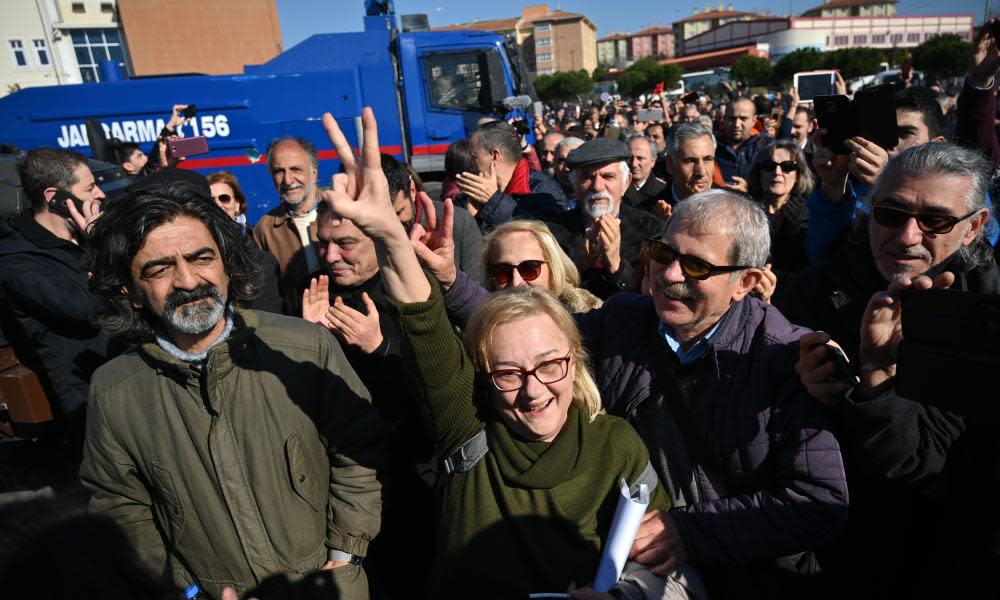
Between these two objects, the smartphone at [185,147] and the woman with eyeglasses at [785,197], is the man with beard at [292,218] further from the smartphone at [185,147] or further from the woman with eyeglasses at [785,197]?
the woman with eyeglasses at [785,197]

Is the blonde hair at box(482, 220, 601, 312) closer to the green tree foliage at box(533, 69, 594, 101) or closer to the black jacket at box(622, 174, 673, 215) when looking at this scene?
the black jacket at box(622, 174, 673, 215)

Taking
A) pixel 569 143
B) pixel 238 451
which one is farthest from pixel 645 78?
pixel 238 451

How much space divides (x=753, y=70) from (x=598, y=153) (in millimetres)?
46939

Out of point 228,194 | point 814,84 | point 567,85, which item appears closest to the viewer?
point 228,194

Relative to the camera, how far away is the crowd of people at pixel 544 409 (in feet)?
5.01

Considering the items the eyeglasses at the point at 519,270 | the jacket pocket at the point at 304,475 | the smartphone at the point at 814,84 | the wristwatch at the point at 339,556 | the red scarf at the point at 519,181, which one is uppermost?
the smartphone at the point at 814,84

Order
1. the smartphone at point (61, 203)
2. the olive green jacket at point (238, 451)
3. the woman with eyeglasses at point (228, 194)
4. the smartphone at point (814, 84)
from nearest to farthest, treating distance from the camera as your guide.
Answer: the olive green jacket at point (238, 451) → the smartphone at point (61, 203) → the woman with eyeglasses at point (228, 194) → the smartphone at point (814, 84)

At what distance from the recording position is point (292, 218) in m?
3.79

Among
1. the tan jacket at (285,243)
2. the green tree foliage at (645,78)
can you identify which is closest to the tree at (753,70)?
the green tree foliage at (645,78)

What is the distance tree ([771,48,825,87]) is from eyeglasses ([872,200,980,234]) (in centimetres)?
4055

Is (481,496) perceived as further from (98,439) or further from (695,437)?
(98,439)

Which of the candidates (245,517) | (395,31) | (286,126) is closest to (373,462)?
(245,517)

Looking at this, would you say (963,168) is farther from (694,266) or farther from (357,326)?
(357,326)

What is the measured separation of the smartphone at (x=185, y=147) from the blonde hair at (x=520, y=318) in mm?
5309
